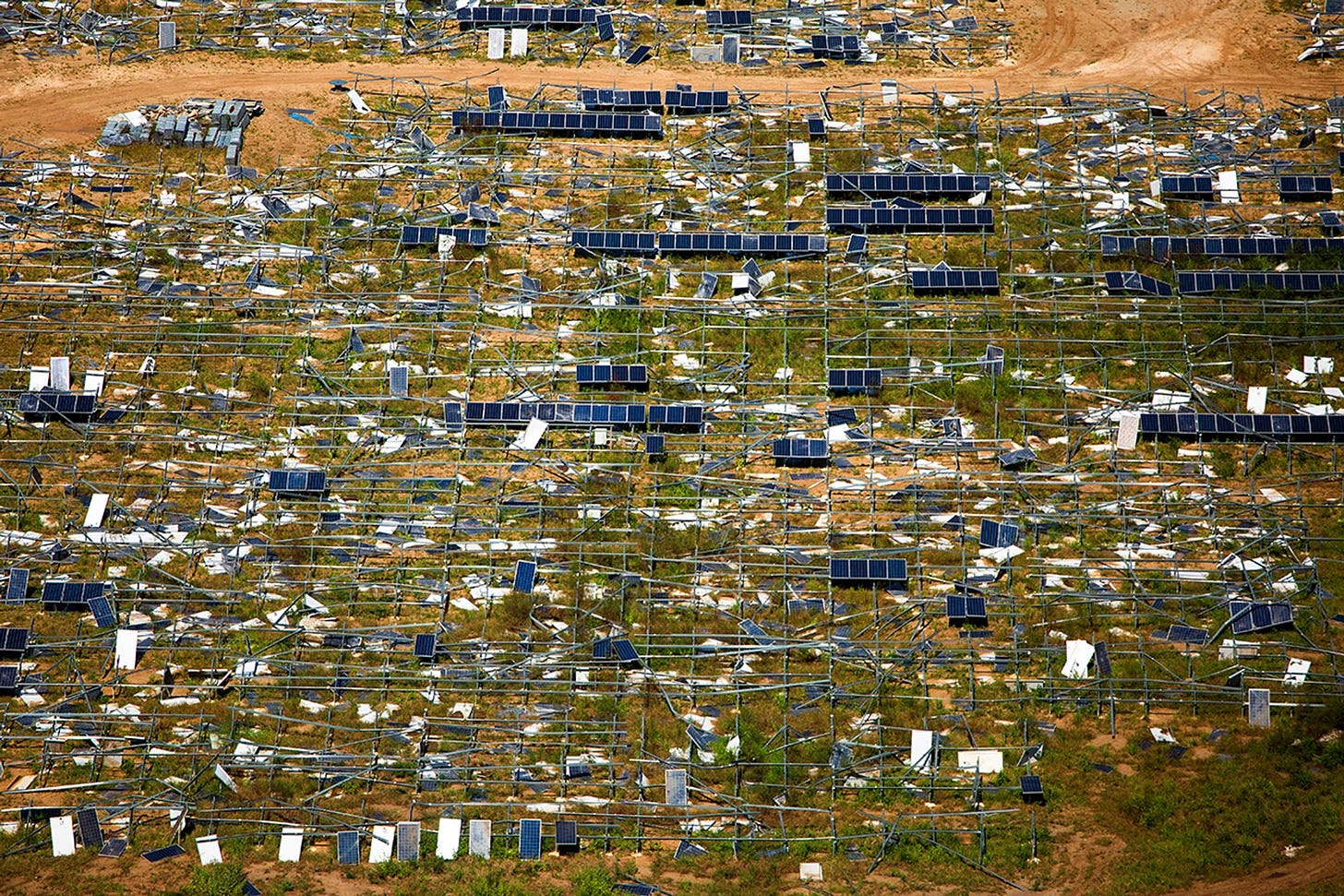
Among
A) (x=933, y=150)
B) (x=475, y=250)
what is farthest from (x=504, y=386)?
(x=933, y=150)

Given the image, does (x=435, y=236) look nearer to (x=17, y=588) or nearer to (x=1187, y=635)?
(x=17, y=588)

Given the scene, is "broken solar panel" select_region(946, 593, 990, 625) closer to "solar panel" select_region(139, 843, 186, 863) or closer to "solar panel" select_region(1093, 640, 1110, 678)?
"solar panel" select_region(1093, 640, 1110, 678)

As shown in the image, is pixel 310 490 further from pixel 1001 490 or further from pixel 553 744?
pixel 1001 490

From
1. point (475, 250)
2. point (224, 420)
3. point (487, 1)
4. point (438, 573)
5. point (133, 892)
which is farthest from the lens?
point (487, 1)

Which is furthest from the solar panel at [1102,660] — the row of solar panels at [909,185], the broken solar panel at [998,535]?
the row of solar panels at [909,185]

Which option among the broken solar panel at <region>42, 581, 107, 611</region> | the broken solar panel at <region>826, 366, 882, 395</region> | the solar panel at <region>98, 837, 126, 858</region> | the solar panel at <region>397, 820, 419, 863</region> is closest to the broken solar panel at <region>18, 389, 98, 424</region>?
the broken solar panel at <region>42, 581, 107, 611</region>

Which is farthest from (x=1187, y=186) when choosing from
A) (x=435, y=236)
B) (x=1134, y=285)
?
(x=435, y=236)
